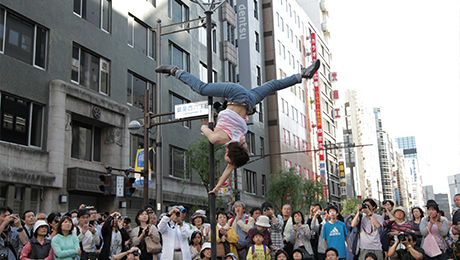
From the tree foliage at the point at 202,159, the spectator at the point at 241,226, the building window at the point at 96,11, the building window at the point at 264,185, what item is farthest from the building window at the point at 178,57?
the spectator at the point at 241,226

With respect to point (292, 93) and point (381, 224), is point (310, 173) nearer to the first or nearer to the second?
point (292, 93)

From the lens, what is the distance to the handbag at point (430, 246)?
1065cm

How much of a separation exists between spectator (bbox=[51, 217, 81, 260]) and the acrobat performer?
389cm

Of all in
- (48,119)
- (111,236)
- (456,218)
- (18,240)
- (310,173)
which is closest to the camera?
(18,240)

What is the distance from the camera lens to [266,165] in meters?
43.6

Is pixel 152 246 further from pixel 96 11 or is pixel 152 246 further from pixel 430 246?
pixel 96 11

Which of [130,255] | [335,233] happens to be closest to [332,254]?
[335,233]

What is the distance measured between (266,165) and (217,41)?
1392 centimetres

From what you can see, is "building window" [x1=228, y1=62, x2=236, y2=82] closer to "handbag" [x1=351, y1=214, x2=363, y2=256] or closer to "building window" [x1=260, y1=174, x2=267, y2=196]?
"building window" [x1=260, y1=174, x2=267, y2=196]

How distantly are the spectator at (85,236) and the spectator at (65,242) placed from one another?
81 centimetres

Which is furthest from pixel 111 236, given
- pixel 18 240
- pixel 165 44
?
pixel 165 44

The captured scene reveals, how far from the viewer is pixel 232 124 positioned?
691 cm

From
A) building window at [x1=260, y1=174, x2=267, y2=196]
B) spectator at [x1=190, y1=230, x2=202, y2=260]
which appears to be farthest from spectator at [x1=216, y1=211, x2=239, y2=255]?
building window at [x1=260, y1=174, x2=267, y2=196]

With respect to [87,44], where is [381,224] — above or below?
below
